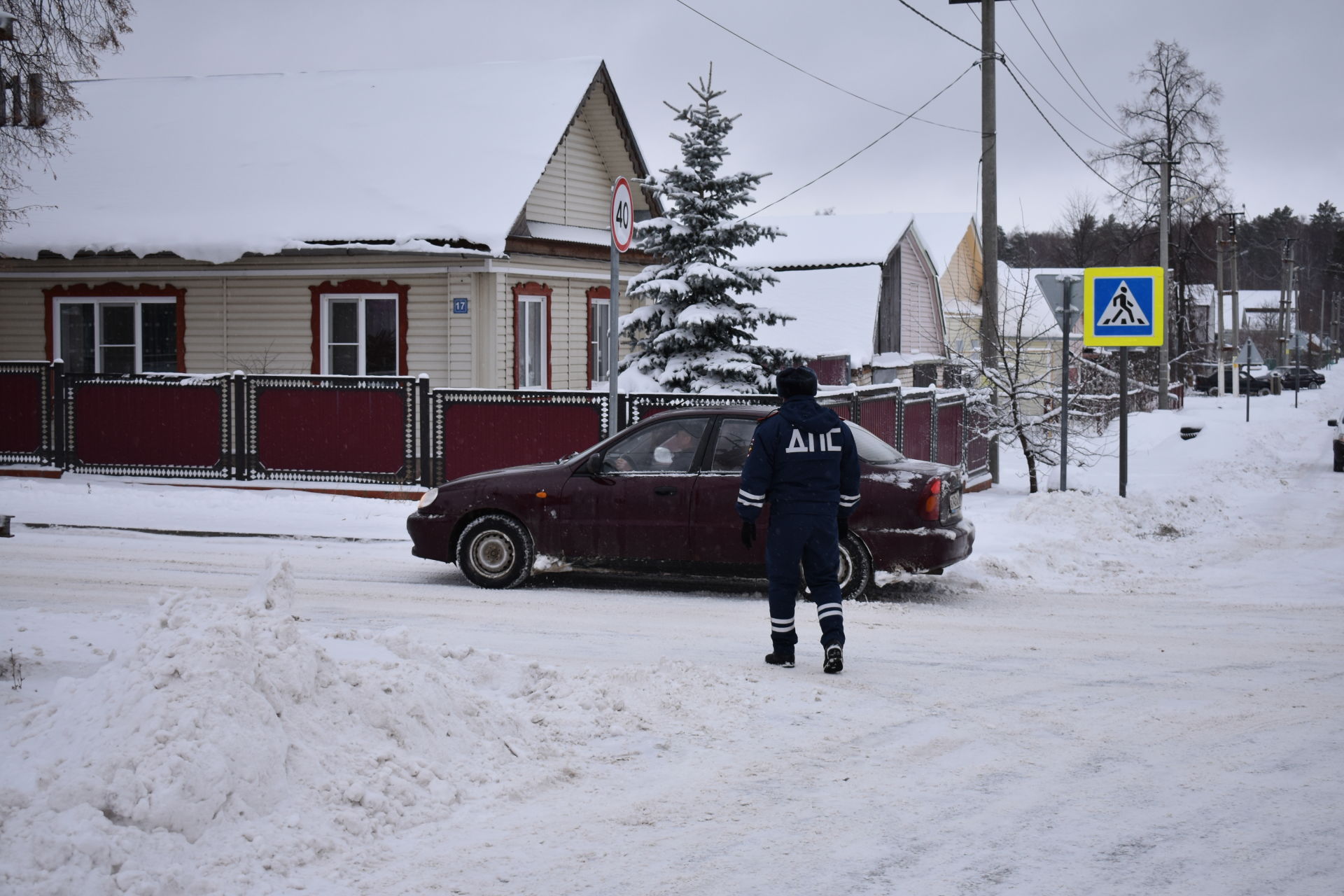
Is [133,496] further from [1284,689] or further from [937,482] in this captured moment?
[1284,689]

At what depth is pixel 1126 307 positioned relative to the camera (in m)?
16.2

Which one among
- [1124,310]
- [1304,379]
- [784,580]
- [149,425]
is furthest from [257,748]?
[1304,379]

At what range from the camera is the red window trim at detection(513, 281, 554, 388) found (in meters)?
20.5

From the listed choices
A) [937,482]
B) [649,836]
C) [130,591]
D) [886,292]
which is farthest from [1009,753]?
[886,292]

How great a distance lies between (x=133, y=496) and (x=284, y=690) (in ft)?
39.1

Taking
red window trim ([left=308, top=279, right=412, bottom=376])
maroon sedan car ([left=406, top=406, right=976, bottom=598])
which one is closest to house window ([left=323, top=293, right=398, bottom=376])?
red window trim ([left=308, top=279, right=412, bottom=376])

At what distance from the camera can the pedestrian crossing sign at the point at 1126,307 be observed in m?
16.1

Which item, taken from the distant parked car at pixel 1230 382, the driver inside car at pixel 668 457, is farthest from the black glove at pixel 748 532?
the distant parked car at pixel 1230 382

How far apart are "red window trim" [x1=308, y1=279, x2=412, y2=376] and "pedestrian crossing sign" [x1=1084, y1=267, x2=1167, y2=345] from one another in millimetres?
9880

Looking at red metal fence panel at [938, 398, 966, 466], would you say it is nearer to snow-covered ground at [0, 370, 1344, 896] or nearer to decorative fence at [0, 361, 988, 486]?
decorative fence at [0, 361, 988, 486]

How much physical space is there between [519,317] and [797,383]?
12.9 meters

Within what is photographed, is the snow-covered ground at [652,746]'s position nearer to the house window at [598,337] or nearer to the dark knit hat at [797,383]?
the dark knit hat at [797,383]

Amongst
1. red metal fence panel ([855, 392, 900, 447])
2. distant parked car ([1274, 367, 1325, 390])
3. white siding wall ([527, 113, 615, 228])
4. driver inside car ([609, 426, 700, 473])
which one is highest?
white siding wall ([527, 113, 615, 228])

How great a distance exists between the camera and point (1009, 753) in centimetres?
648
